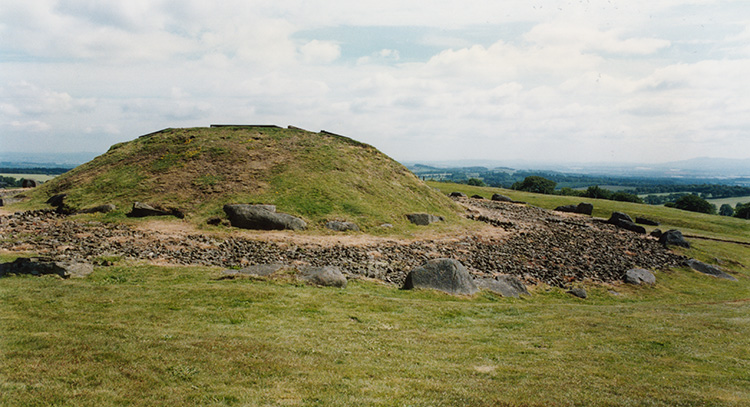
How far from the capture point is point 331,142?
5219 cm

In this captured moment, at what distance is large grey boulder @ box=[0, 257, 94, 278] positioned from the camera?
16.6 m

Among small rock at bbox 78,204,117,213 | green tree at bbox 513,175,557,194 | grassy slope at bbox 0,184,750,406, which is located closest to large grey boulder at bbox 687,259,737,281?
grassy slope at bbox 0,184,750,406

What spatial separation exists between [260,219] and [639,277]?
29281 mm

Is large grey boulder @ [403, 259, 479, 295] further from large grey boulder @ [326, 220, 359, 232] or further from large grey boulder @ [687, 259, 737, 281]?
large grey boulder @ [687, 259, 737, 281]

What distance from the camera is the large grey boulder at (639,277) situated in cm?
2853

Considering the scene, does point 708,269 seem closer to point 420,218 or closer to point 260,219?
point 420,218

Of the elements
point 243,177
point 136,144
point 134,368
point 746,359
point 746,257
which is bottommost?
point 746,257

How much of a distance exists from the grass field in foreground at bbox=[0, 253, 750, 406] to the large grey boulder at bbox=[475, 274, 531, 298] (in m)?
3.75

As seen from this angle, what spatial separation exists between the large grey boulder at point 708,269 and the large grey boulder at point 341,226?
2884 centimetres

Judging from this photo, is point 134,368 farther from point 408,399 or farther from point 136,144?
point 136,144

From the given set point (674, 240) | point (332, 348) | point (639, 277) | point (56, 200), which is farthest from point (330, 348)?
point (674, 240)

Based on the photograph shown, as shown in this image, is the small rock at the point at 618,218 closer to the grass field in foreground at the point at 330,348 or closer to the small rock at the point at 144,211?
the grass field in foreground at the point at 330,348

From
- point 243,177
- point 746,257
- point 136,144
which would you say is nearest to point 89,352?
point 243,177

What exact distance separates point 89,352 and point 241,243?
18136mm
